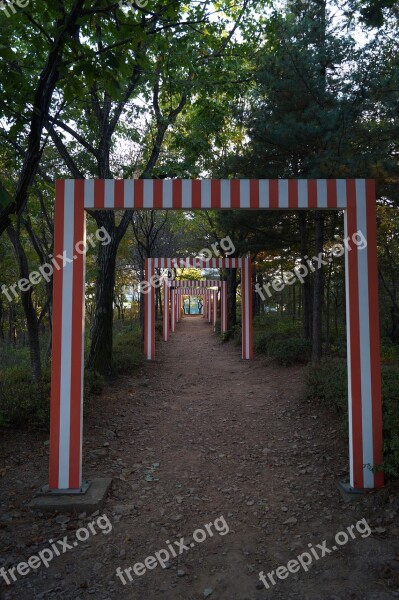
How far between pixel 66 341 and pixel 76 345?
11 cm

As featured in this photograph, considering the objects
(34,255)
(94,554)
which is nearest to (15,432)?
(94,554)

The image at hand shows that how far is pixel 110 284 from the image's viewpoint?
27.5ft

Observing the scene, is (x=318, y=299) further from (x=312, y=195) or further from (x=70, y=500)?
(x=70, y=500)

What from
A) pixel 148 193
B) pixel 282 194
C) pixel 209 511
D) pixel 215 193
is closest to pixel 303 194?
pixel 282 194

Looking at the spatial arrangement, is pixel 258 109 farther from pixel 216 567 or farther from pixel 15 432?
pixel 216 567

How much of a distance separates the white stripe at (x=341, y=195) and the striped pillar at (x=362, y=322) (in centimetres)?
4

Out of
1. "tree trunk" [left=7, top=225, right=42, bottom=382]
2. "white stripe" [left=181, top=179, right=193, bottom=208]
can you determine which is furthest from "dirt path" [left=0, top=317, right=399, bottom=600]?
"white stripe" [left=181, top=179, right=193, bottom=208]

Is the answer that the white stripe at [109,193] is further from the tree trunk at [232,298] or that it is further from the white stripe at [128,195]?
the tree trunk at [232,298]

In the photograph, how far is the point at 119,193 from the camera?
159 inches

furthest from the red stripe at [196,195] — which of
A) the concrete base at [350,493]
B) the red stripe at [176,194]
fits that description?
the concrete base at [350,493]

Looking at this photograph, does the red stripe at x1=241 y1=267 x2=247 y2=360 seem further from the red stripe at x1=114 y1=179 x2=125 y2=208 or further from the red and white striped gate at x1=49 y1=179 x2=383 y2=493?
the red stripe at x1=114 y1=179 x2=125 y2=208

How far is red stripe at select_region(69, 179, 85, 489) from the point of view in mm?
3988

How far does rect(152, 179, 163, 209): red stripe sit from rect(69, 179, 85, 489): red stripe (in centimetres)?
72

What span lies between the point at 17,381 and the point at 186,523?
4408 mm
